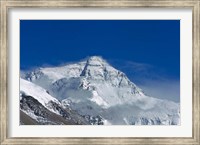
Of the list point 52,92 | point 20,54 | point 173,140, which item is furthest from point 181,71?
point 20,54

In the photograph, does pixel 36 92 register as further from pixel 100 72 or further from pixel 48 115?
pixel 100 72

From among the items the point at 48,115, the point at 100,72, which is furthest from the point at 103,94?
the point at 48,115

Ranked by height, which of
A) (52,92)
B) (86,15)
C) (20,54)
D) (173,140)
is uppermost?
(86,15)

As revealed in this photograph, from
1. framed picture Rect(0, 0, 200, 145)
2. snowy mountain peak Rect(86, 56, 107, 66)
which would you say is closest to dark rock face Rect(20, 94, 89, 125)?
framed picture Rect(0, 0, 200, 145)

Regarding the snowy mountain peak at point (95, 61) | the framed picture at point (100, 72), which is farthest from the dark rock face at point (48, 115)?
the snowy mountain peak at point (95, 61)

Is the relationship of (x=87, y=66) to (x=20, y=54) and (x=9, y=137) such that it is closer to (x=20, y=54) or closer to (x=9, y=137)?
(x=20, y=54)

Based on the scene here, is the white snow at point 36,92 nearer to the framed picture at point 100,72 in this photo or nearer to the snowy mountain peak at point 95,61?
the framed picture at point 100,72
